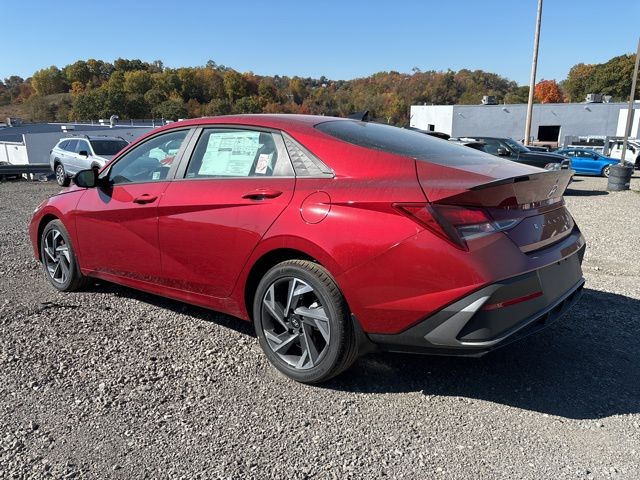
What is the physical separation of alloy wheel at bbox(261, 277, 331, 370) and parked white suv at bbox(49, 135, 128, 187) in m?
14.3

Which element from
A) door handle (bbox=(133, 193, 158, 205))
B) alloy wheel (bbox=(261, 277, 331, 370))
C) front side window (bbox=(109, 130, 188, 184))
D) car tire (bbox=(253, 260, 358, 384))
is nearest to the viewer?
car tire (bbox=(253, 260, 358, 384))

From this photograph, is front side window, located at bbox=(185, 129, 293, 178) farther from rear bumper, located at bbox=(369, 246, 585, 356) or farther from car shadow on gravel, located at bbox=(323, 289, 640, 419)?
car shadow on gravel, located at bbox=(323, 289, 640, 419)

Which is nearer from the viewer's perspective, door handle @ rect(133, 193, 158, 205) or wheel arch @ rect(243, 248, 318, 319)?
wheel arch @ rect(243, 248, 318, 319)

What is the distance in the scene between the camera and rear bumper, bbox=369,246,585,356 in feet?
8.51

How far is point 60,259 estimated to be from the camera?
16.2ft

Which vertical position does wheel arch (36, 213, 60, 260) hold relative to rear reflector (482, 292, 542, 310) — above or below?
below

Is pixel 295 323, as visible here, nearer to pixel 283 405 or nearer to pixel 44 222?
pixel 283 405

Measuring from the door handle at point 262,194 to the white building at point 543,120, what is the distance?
166 ft

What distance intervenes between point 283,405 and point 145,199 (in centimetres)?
194

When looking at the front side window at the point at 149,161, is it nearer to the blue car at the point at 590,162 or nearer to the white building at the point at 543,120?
the blue car at the point at 590,162

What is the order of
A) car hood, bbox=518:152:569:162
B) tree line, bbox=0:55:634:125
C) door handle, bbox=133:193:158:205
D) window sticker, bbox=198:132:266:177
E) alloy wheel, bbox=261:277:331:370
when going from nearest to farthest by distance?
alloy wheel, bbox=261:277:331:370 → window sticker, bbox=198:132:266:177 → door handle, bbox=133:193:158:205 → car hood, bbox=518:152:569:162 → tree line, bbox=0:55:634:125

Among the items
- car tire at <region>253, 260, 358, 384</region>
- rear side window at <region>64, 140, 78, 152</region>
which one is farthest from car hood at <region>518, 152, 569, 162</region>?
rear side window at <region>64, 140, 78, 152</region>

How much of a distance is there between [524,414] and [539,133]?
5550 centimetres

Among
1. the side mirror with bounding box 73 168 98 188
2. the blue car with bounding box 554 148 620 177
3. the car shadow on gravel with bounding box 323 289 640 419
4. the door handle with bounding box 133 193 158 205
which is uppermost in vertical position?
the side mirror with bounding box 73 168 98 188
